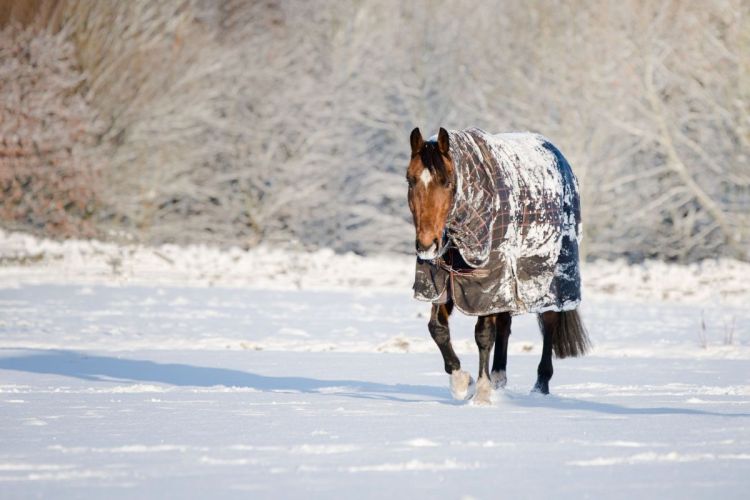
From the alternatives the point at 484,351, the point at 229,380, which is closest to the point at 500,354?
the point at 484,351

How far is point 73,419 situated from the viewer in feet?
22.4

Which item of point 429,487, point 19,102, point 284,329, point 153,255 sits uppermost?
point 19,102

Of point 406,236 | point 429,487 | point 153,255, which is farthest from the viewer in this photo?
point 406,236

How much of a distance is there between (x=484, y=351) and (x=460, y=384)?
26cm

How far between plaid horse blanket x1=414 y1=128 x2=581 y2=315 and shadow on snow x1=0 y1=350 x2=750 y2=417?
2.38 ft

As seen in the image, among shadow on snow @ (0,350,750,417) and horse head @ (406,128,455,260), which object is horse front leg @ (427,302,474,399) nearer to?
shadow on snow @ (0,350,750,417)

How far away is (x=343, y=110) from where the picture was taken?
110 ft

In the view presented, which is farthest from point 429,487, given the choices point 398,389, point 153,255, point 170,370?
point 153,255

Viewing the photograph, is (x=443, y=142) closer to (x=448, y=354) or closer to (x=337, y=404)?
(x=448, y=354)

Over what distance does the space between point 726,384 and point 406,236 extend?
24678 mm

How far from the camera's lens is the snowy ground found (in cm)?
492

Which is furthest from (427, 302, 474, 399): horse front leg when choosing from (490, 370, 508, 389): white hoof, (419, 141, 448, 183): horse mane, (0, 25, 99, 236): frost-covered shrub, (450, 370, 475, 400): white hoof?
(0, 25, 99, 236): frost-covered shrub

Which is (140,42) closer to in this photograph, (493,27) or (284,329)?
(493,27)

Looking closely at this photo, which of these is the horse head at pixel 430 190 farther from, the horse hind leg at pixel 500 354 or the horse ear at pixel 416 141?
the horse hind leg at pixel 500 354
